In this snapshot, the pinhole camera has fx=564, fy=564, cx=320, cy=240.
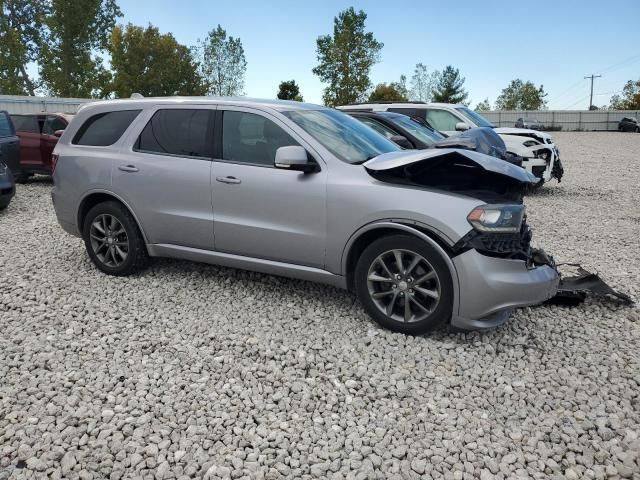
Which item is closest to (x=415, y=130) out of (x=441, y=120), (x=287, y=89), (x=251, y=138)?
(x=441, y=120)

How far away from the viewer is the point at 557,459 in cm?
Result: 295

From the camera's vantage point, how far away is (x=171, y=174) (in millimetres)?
5191

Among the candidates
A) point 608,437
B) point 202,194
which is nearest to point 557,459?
point 608,437

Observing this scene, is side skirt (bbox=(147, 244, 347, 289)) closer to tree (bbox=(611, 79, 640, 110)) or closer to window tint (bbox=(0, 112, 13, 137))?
window tint (bbox=(0, 112, 13, 137))

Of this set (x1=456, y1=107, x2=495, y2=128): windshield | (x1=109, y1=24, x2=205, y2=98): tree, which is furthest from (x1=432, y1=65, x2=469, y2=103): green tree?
(x1=456, y1=107, x2=495, y2=128): windshield

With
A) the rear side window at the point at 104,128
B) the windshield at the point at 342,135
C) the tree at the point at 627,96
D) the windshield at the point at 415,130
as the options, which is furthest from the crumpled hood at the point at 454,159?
the tree at the point at 627,96

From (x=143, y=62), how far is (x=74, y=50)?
A: 6.37 m

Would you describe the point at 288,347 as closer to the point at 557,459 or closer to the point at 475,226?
the point at 475,226

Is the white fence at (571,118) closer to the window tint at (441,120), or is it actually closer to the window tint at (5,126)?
the window tint at (441,120)

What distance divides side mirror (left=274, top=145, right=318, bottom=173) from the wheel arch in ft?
5.98

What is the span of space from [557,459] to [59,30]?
5929cm

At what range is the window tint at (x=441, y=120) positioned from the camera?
1244 cm

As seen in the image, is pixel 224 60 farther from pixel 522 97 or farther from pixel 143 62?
pixel 522 97

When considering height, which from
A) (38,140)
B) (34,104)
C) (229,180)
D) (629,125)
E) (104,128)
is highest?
(34,104)
